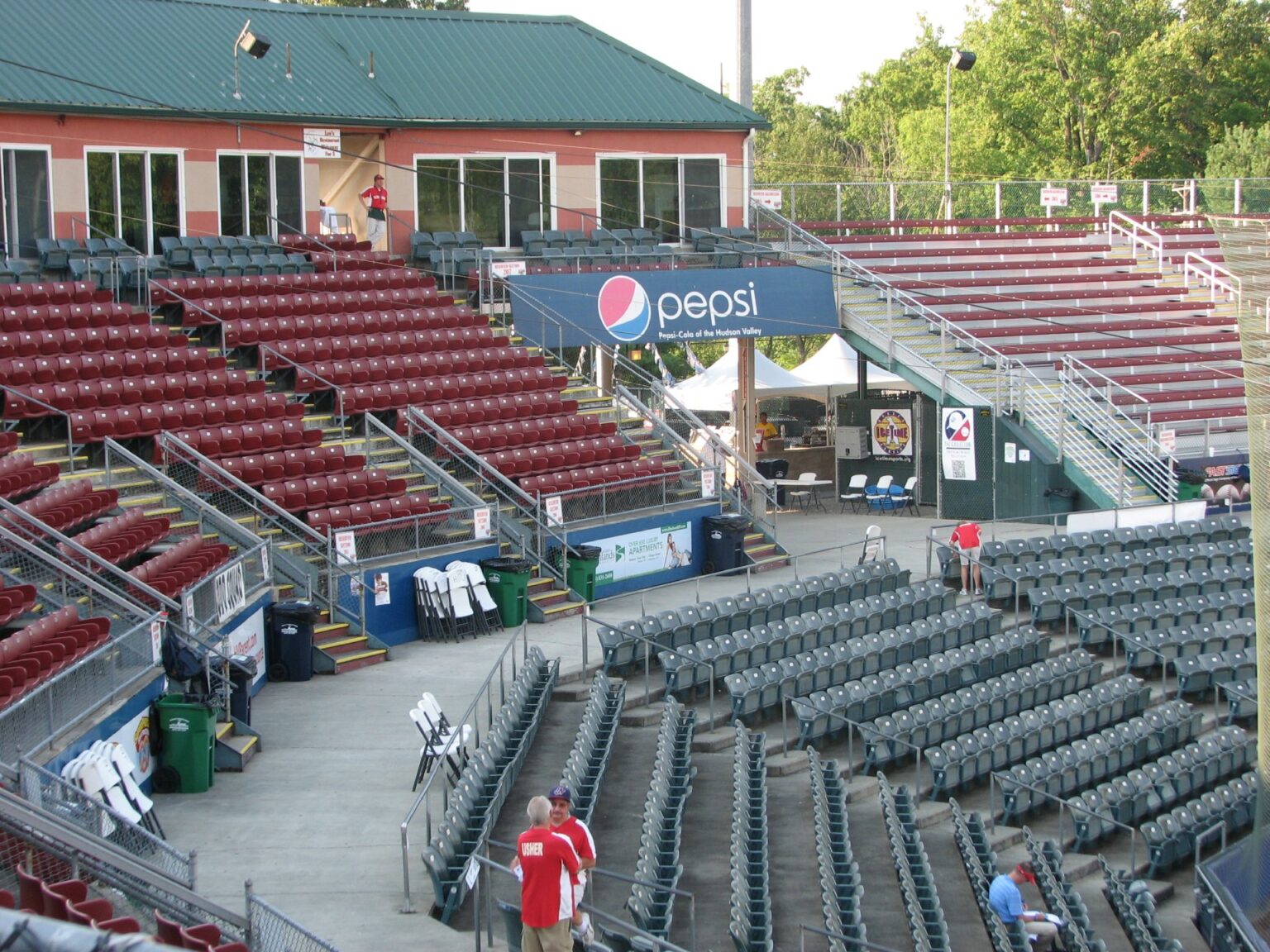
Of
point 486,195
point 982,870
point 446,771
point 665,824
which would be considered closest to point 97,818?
point 446,771

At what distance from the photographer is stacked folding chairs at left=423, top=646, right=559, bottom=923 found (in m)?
10.6

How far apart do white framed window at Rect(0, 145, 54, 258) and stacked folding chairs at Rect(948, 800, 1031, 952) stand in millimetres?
15614

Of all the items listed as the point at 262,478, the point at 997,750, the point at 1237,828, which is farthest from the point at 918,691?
the point at 262,478

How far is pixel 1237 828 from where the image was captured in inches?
651

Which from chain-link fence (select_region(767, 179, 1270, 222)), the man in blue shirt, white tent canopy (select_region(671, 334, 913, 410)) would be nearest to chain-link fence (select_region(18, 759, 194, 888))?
the man in blue shirt

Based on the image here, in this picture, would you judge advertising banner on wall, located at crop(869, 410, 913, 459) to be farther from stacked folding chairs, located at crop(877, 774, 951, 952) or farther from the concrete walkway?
stacked folding chairs, located at crop(877, 774, 951, 952)

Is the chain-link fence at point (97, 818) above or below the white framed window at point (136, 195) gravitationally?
below

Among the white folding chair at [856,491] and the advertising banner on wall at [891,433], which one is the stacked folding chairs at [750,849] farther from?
the advertising banner on wall at [891,433]

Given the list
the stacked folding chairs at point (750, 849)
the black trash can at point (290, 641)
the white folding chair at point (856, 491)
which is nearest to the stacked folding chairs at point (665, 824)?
the stacked folding chairs at point (750, 849)

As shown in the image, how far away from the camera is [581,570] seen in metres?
20.6

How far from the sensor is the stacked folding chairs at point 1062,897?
12.7 meters

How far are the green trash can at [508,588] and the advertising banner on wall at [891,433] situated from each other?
1035 centimetres

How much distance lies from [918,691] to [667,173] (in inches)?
578

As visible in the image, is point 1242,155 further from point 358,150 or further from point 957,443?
point 358,150
